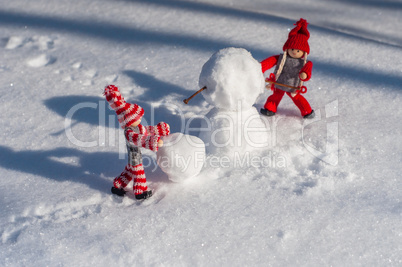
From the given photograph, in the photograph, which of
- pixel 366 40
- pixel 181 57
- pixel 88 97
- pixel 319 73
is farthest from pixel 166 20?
pixel 366 40

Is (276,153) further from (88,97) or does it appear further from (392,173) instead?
(88,97)

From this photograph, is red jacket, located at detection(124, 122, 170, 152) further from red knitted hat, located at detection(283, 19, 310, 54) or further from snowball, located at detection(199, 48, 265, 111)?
red knitted hat, located at detection(283, 19, 310, 54)

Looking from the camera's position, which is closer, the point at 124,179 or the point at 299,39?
the point at 124,179

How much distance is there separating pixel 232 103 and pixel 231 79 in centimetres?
10

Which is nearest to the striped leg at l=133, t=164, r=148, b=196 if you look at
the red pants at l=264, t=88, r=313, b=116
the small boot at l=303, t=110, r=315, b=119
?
the red pants at l=264, t=88, r=313, b=116

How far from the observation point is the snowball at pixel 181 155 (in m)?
1.61

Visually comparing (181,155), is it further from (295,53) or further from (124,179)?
(295,53)

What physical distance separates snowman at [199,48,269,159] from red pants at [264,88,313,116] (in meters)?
0.18

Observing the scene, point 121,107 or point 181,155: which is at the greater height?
point 121,107

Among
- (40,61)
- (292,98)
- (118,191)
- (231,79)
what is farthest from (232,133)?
(40,61)

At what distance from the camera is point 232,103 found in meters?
1.69

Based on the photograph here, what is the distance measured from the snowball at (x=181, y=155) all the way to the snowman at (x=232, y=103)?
0.16 m

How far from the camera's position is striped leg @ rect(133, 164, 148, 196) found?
1.62 metres

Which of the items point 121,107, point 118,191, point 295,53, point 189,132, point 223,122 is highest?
point 295,53
